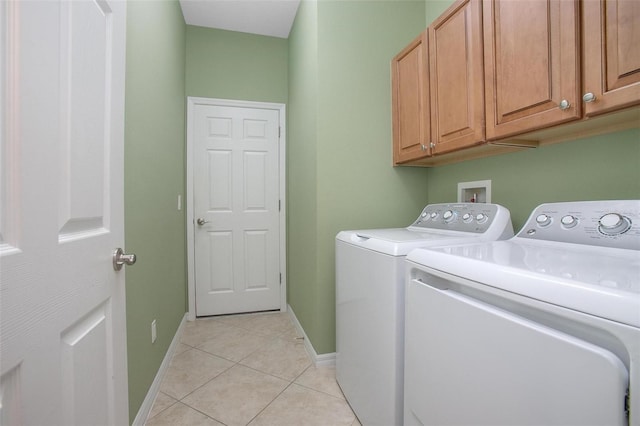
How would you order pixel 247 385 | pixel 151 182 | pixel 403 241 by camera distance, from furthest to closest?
pixel 247 385 < pixel 151 182 < pixel 403 241

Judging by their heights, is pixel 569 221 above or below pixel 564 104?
below

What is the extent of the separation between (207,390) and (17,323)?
148 cm

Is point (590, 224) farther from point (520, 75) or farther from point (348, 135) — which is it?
point (348, 135)

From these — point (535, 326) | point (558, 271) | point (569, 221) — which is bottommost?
point (535, 326)

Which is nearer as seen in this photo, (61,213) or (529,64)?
(61,213)

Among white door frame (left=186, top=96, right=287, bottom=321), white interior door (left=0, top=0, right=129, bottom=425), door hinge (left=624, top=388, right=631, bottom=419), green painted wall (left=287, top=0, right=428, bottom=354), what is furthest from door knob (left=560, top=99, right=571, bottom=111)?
white door frame (left=186, top=96, right=287, bottom=321)

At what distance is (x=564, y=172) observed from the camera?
1203 millimetres

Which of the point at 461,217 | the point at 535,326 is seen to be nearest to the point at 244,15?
the point at 461,217

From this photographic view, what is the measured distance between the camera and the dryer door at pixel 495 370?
0.51 meters

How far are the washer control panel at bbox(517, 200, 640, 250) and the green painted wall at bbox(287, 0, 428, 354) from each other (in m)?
0.91

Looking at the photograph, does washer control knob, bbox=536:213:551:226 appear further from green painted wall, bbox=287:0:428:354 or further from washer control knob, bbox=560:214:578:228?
green painted wall, bbox=287:0:428:354

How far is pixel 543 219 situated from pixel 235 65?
107 inches

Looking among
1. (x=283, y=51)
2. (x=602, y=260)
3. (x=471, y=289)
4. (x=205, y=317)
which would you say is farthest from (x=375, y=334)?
(x=283, y=51)

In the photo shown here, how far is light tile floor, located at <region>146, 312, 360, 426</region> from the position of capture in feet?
4.65
